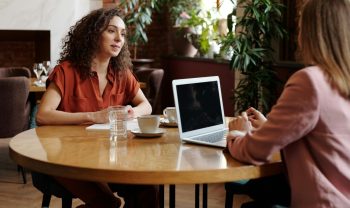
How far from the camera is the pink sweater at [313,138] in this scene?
4.58 ft

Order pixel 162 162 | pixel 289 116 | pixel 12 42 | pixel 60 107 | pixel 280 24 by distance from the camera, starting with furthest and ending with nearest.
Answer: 1. pixel 12 42
2. pixel 280 24
3. pixel 60 107
4. pixel 162 162
5. pixel 289 116

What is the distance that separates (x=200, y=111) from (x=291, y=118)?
59 centimetres

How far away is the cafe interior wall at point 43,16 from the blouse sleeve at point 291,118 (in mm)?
5458

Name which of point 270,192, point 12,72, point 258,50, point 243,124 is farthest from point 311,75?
point 12,72

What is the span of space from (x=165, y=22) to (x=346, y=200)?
6.25 m

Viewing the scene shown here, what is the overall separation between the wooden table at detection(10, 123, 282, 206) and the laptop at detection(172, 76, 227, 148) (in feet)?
0.22

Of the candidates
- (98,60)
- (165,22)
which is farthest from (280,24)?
(165,22)

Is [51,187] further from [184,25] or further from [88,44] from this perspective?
[184,25]

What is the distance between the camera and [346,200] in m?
1.41

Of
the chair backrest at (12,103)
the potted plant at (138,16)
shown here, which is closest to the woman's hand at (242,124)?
the chair backrest at (12,103)

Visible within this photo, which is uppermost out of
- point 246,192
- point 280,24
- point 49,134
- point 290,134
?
point 280,24

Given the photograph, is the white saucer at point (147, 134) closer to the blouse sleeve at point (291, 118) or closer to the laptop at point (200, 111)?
the laptop at point (200, 111)

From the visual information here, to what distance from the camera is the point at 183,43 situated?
254 inches

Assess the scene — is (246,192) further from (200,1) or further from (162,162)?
(200,1)
